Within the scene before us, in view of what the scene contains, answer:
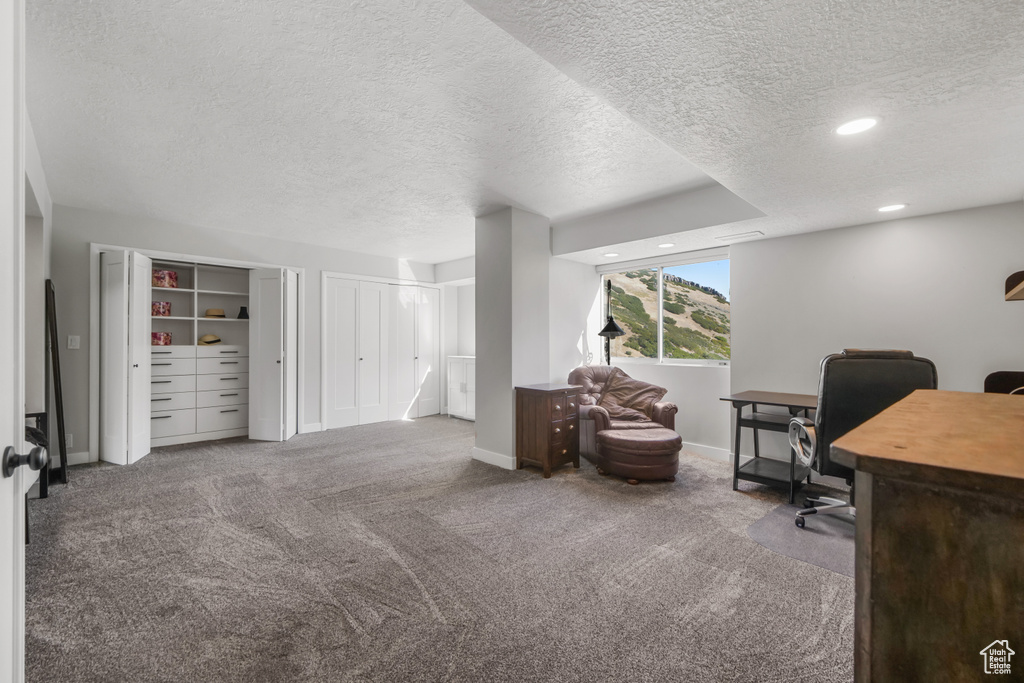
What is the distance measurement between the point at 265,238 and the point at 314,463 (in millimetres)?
2984

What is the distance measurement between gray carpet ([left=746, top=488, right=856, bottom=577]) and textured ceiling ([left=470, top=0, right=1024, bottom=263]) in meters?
2.05

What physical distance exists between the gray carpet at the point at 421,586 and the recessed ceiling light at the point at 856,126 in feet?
7.31

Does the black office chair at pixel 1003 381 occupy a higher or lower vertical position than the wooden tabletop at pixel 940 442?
lower

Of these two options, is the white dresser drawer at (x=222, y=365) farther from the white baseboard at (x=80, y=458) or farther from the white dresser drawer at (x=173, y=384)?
the white baseboard at (x=80, y=458)

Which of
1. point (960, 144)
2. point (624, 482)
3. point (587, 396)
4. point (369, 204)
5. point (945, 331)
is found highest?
point (369, 204)

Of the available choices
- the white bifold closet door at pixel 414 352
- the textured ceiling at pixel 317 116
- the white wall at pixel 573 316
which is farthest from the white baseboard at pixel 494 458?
the white bifold closet door at pixel 414 352

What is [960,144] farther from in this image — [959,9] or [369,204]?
[369,204]

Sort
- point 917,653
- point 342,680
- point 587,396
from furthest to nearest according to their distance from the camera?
1. point 587,396
2. point 342,680
3. point 917,653

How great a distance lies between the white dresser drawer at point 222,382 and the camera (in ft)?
17.8

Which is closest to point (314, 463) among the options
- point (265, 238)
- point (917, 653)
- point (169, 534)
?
point (169, 534)

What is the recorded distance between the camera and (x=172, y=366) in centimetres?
518

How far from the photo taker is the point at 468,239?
5.66 meters

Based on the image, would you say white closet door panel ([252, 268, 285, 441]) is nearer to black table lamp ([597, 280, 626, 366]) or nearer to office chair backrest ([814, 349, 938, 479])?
black table lamp ([597, 280, 626, 366])

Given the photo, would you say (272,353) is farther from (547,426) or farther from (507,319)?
(547,426)
